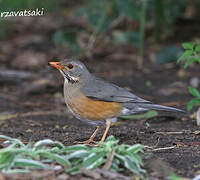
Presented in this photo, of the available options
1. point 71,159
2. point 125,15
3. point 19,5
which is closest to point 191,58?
point 71,159

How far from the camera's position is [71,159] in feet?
12.9

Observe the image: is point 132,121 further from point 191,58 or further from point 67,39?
point 67,39

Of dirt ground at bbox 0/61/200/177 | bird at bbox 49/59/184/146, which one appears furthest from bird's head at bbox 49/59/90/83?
dirt ground at bbox 0/61/200/177

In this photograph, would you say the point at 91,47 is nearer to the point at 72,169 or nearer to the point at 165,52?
the point at 165,52

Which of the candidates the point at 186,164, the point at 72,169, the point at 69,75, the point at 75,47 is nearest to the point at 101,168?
the point at 72,169

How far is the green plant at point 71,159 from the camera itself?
3.63 metres

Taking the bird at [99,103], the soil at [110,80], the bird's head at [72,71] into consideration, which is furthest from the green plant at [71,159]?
the bird's head at [72,71]

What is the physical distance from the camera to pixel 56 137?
557 centimetres

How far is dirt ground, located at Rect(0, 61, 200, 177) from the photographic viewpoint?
16.0 feet

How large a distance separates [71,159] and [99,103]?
1868mm

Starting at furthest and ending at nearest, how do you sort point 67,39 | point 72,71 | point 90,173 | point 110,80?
1. point 67,39
2. point 110,80
3. point 72,71
4. point 90,173

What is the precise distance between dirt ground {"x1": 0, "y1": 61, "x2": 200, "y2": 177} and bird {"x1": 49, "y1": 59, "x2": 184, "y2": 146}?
258 millimetres

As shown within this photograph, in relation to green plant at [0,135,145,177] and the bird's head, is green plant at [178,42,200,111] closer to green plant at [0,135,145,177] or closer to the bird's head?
the bird's head

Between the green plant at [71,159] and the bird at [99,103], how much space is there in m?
1.51
